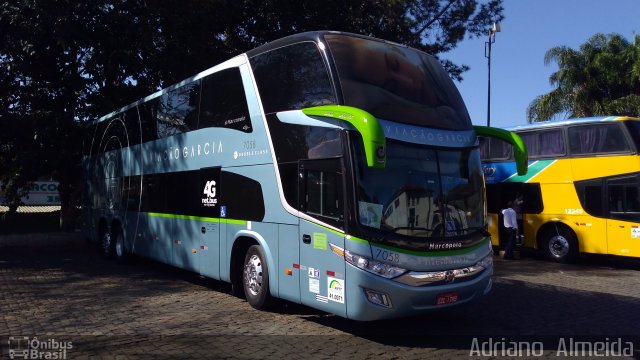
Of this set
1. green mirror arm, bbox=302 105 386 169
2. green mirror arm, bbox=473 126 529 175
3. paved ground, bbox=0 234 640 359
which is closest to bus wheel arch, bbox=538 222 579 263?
paved ground, bbox=0 234 640 359

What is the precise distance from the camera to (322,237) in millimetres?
6789

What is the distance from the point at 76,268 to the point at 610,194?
13136 mm

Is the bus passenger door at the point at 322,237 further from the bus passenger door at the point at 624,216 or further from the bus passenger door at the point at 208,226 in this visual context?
the bus passenger door at the point at 624,216

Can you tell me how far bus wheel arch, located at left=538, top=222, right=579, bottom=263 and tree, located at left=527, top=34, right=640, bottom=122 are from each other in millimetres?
16206

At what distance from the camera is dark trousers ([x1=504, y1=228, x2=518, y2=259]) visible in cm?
1471

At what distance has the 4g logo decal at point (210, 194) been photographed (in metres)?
9.47

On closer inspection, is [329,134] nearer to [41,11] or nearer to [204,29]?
[41,11]

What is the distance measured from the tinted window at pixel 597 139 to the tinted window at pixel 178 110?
32.5 ft

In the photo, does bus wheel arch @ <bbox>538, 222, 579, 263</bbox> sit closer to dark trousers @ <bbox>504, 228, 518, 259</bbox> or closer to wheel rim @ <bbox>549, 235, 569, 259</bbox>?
wheel rim @ <bbox>549, 235, 569, 259</bbox>

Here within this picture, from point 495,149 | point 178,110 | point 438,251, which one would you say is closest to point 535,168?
point 495,149

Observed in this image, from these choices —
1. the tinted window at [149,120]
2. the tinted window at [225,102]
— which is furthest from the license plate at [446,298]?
the tinted window at [149,120]

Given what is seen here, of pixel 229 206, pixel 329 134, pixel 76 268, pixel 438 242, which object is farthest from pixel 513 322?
pixel 76 268

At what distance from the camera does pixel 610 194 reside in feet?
43.8

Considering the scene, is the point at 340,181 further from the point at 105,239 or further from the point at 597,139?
the point at 105,239
